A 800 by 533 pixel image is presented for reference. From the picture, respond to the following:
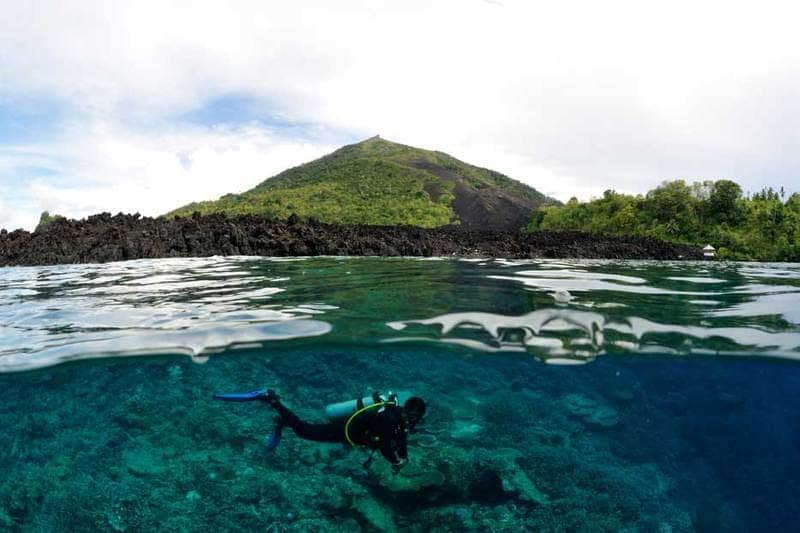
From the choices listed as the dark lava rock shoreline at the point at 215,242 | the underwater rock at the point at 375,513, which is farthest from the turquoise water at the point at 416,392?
the dark lava rock shoreline at the point at 215,242

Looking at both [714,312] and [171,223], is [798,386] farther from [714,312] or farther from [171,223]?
[171,223]

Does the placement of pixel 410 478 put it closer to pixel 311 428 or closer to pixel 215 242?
pixel 311 428

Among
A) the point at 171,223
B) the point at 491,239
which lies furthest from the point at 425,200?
the point at 171,223

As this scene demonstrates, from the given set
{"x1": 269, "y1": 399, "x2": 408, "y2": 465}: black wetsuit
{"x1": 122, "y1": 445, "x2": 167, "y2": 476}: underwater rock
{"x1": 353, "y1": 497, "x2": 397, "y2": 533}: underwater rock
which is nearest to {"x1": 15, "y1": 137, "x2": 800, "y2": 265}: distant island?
{"x1": 122, "y1": 445, "x2": 167, "y2": 476}: underwater rock

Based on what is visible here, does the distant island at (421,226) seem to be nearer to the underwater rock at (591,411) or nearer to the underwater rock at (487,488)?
the underwater rock at (591,411)

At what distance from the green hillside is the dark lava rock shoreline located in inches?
1030

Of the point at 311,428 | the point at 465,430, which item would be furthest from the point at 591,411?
the point at 311,428

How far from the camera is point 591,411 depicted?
45.1 ft

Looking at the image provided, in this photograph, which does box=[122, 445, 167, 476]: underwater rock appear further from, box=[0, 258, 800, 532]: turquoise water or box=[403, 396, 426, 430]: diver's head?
box=[403, 396, 426, 430]: diver's head

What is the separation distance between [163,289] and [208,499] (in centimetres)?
517

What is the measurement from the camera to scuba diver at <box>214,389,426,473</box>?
26.0ft

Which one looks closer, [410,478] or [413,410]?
[413,410]

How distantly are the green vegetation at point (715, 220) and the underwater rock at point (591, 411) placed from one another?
30.7m

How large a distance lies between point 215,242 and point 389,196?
65755 millimetres
